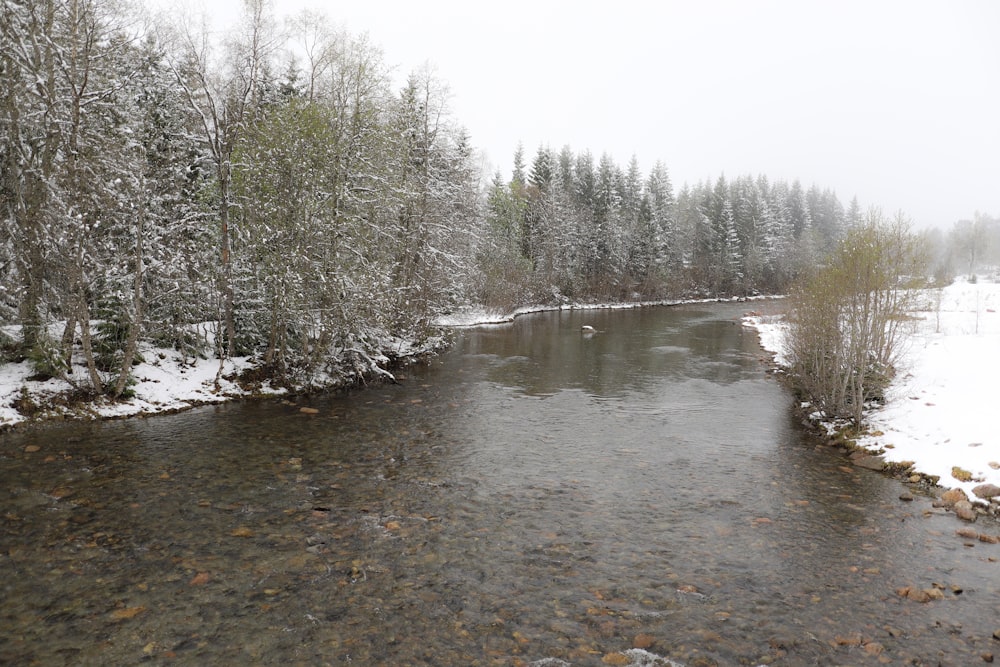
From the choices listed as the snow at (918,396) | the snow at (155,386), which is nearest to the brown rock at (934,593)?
the snow at (918,396)

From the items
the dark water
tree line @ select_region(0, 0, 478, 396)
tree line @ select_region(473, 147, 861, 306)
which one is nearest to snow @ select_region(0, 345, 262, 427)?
tree line @ select_region(0, 0, 478, 396)

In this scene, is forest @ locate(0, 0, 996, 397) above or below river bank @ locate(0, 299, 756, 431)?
above

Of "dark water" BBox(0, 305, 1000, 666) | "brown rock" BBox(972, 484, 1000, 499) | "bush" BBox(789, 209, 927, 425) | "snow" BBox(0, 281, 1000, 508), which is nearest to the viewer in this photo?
"dark water" BBox(0, 305, 1000, 666)

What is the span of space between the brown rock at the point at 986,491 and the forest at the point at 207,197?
15192 millimetres

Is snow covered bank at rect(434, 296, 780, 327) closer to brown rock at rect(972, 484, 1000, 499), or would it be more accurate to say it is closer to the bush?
the bush

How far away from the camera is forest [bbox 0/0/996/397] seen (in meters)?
13.5

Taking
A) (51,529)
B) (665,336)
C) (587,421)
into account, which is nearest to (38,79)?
(51,529)

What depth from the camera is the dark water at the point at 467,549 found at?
5660 millimetres

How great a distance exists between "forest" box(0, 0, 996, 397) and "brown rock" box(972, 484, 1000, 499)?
15192 mm

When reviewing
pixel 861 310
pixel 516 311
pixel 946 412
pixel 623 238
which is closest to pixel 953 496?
pixel 946 412

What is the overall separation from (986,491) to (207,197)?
21.8m

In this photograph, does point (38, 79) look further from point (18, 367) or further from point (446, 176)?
point (446, 176)

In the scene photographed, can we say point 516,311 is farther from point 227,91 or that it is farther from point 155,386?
point 155,386

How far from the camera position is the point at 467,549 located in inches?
305
